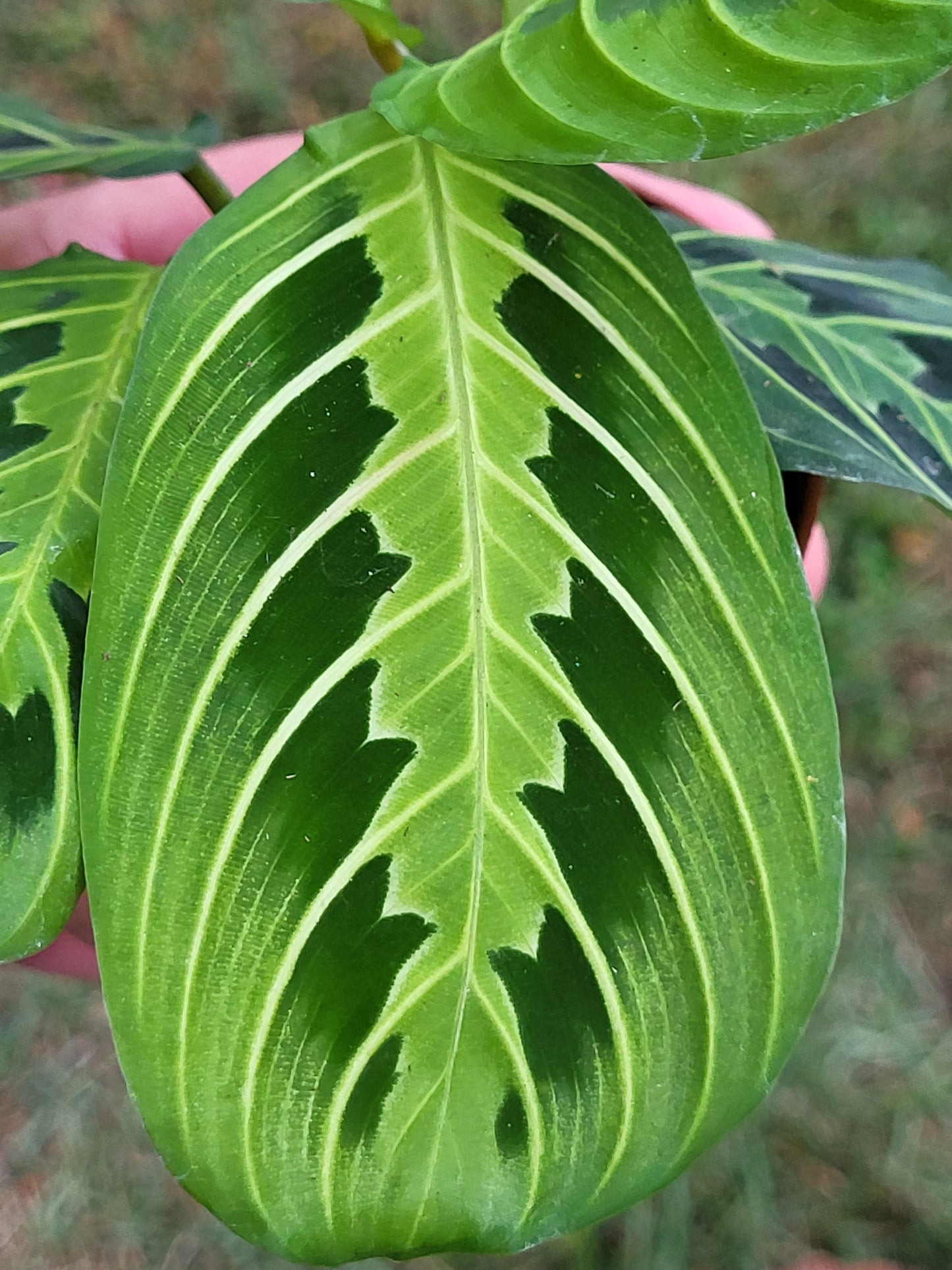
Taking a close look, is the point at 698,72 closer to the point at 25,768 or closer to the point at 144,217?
the point at 25,768

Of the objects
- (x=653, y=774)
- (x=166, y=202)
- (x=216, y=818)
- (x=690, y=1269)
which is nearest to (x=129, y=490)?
(x=216, y=818)

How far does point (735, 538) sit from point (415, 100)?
0.79 ft

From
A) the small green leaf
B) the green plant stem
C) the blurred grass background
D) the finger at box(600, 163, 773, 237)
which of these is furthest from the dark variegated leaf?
the blurred grass background

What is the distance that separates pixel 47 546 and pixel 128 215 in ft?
1.95

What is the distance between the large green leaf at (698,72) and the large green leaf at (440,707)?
12cm

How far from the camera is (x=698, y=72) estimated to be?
→ 390 mm

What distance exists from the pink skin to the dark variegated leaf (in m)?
0.22

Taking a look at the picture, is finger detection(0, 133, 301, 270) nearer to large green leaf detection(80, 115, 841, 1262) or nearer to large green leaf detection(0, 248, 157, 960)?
large green leaf detection(0, 248, 157, 960)

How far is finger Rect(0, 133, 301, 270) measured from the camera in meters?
0.97

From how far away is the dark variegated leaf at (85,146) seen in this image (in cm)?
64

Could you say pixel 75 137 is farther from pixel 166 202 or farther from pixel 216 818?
pixel 216 818

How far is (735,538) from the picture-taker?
511mm

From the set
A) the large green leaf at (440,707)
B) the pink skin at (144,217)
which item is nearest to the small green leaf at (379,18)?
the large green leaf at (440,707)

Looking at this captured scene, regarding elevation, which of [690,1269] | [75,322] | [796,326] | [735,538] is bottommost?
[690,1269]
